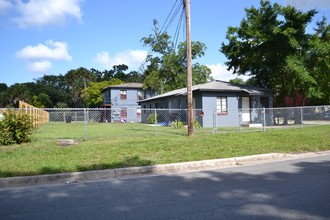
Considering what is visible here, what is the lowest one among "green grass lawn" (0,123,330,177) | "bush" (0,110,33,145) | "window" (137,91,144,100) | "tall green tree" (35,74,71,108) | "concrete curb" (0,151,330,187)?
"concrete curb" (0,151,330,187)

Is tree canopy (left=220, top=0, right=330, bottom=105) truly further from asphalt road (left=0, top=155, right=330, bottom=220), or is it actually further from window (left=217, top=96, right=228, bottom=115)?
asphalt road (left=0, top=155, right=330, bottom=220)

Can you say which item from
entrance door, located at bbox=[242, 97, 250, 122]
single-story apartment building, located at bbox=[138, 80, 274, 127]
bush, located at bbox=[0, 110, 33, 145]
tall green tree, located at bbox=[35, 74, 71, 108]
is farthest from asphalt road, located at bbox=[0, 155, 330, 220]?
tall green tree, located at bbox=[35, 74, 71, 108]

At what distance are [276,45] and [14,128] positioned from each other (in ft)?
61.0

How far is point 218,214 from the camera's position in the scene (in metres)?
4.62

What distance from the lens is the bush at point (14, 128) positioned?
1180cm

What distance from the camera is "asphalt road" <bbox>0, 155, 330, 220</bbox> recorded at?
4.73 m

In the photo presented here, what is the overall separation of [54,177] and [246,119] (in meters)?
19.7

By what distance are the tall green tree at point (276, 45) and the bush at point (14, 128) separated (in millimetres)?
17245

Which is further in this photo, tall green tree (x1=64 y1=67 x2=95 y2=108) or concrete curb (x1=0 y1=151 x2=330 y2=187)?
tall green tree (x1=64 y1=67 x2=95 y2=108)

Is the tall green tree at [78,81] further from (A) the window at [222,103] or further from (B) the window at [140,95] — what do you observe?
(A) the window at [222,103]

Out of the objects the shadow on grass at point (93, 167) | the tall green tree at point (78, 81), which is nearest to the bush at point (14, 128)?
the shadow on grass at point (93, 167)

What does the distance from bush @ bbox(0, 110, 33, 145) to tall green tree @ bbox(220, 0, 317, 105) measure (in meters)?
17.2

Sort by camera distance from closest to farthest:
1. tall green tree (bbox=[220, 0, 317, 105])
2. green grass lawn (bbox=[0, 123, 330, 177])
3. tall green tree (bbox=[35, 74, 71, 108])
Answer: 1. green grass lawn (bbox=[0, 123, 330, 177])
2. tall green tree (bbox=[220, 0, 317, 105])
3. tall green tree (bbox=[35, 74, 71, 108])

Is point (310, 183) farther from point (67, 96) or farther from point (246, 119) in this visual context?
point (67, 96)
